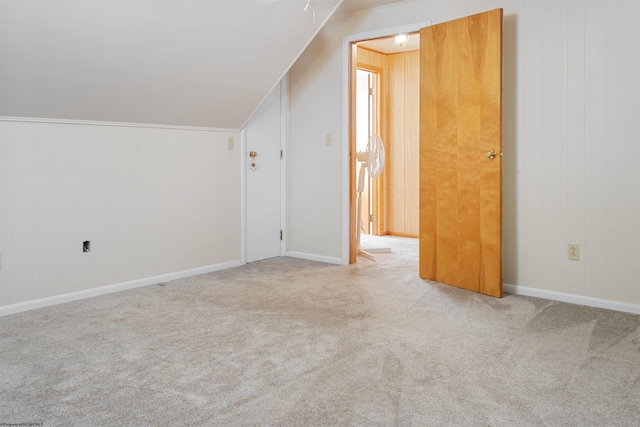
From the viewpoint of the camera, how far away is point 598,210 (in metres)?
3.09

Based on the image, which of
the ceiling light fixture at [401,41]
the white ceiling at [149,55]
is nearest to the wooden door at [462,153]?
the white ceiling at [149,55]

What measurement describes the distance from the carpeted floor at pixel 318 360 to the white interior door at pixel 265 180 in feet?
3.79

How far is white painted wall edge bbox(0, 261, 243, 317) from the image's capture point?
2962mm

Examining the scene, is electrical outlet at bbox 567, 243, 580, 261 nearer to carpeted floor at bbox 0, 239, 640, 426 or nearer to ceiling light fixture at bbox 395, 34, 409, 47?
carpeted floor at bbox 0, 239, 640, 426

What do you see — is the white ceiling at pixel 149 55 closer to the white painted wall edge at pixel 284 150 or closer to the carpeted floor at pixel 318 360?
the white painted wall edge at pixel 284 150

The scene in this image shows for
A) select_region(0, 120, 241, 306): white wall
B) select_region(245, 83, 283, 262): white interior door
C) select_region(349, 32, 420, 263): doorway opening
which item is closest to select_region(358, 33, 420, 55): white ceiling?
select_region(349, 32, 420, 263): doorway opening

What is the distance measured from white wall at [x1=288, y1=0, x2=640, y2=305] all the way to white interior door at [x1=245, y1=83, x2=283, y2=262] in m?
1.71

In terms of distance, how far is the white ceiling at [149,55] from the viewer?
2531mm

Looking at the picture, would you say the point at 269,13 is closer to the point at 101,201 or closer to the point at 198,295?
the point at 101,201

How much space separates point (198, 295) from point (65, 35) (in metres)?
1.76

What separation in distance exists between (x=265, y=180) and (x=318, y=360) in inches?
103

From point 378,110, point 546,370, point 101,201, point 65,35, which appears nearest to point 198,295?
point 101,201

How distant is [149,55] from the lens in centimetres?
301

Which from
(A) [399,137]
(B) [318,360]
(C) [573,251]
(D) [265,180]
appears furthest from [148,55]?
(A) [399,137]
